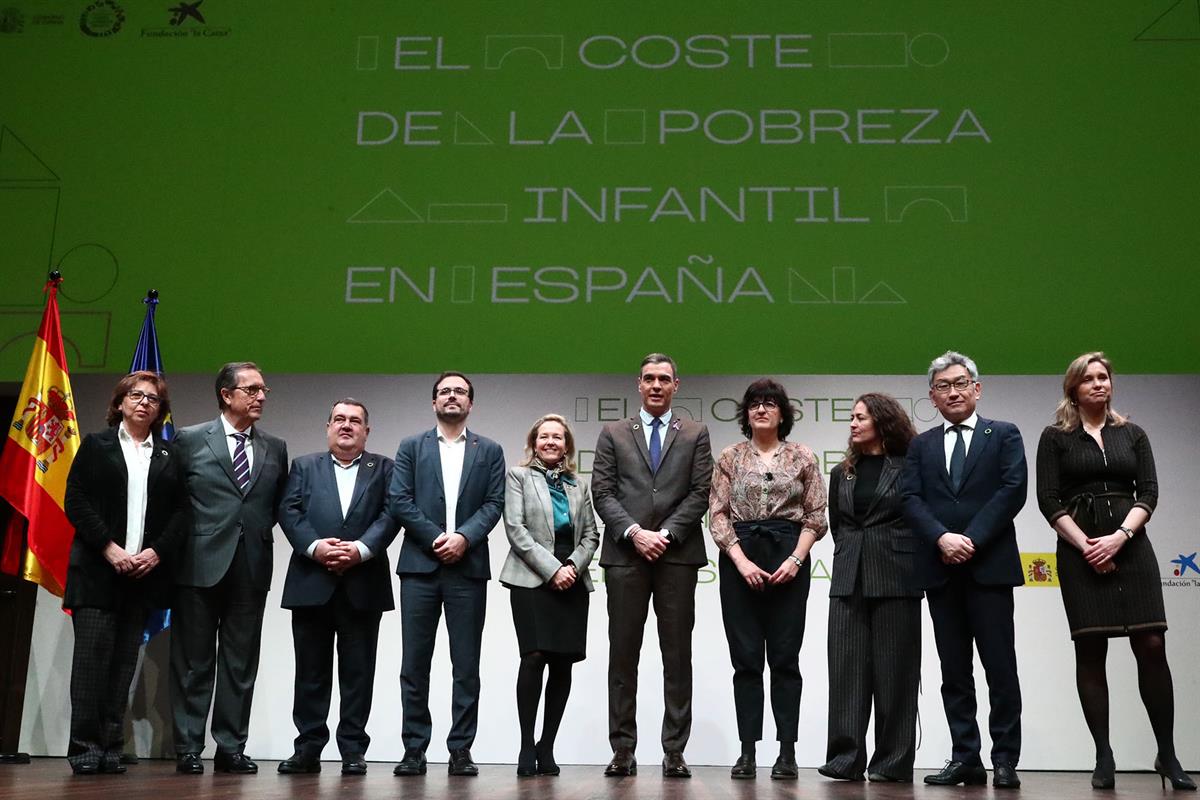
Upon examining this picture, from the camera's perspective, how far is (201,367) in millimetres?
5305

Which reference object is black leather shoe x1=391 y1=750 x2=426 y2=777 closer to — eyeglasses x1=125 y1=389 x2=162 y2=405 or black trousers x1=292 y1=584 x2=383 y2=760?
black trousers x1=292 y1=584 x2=383 y2=760

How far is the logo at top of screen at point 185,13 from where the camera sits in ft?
18.5

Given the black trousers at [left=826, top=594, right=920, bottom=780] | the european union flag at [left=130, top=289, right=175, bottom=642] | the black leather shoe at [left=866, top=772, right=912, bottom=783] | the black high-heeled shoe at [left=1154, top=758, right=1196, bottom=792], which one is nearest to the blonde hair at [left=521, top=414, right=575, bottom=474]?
the black trousers at [left=826, top=594, right=920, bottom=780]

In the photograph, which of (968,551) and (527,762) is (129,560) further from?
(968,551)

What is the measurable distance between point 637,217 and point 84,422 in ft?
8.90

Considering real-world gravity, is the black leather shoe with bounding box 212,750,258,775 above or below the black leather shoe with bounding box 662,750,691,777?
below

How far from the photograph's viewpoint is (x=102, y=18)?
18.6 ft

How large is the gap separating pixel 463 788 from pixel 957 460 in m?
1.85

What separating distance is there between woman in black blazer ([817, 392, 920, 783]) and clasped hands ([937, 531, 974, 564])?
0.18m

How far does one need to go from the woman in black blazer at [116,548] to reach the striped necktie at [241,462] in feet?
0.64

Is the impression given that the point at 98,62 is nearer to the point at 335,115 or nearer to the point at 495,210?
the point at 335,115

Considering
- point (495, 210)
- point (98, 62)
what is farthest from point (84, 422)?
point (495, 210)

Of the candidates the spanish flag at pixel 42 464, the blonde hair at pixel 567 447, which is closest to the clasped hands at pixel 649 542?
the blonde hair at pixel 567 447

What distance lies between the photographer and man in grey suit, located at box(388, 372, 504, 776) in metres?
3.96
